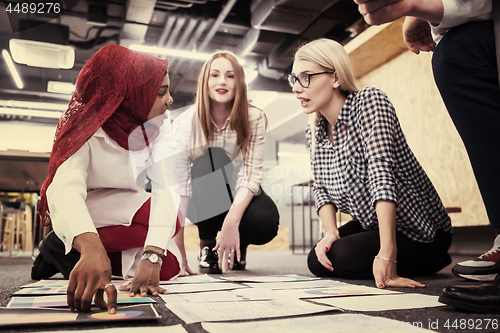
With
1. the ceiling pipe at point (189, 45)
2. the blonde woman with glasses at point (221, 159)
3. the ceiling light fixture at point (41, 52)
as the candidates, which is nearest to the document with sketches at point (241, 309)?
the blonde woman with glasses at point (221, 159)

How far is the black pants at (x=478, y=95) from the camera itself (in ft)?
2.64

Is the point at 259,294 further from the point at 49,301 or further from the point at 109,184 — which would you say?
the point at 109,184

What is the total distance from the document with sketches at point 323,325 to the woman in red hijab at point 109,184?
212 mm

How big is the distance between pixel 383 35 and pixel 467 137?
320cm

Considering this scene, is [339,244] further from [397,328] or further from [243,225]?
[397,328]

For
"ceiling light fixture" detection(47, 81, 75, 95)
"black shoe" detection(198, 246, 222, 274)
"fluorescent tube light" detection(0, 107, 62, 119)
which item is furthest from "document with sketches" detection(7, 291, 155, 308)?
"fluorescent tube light" detection(0, 107, 62, 119)

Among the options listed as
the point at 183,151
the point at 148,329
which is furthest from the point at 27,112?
the point at 148,329

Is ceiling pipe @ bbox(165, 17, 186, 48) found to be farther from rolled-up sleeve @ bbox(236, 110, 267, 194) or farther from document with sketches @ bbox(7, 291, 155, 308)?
document with sketches @ bbox(7, 291, 155, 308)

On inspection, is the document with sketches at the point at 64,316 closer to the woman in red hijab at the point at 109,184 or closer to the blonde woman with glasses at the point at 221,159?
the woman in red hijab at the point at 109,184

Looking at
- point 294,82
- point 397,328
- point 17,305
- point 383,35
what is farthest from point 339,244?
point 383,35

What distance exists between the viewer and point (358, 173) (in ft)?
4.30

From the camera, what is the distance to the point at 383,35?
3.71m

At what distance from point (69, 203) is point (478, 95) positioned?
922 millimetres

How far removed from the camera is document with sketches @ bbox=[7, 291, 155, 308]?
728mm
